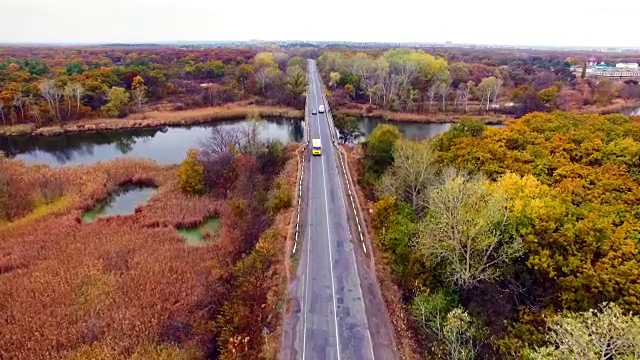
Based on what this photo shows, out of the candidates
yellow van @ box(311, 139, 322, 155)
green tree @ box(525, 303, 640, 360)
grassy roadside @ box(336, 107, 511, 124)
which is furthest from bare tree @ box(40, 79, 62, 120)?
green tree @ box(525, 303, 640, 360)

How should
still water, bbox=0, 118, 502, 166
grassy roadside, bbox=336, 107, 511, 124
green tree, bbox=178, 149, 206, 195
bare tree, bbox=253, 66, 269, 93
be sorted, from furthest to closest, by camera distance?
bare tree, bbox=253, 66, 269, 93 → grassy roadside, bbox=336, 107, 511, 124 → still water, bbox=0, 118, 502, 166 → green tree, bbox=178, 149, 206, 195

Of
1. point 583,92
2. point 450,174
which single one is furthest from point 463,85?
Result: point 450,174

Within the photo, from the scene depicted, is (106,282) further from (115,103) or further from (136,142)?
(115,103)

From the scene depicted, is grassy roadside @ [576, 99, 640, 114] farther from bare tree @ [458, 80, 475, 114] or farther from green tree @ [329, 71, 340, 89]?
green tree @ [329, 71, 340, 89]

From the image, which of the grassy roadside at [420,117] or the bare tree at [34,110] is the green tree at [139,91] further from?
the grassy roadside at [420,117]

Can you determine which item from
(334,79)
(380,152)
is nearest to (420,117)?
(334,79)
